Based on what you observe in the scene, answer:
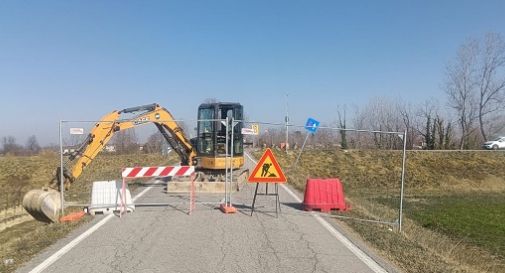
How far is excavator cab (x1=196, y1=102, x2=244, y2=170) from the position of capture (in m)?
17.4

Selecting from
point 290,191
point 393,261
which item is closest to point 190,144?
point 290,191

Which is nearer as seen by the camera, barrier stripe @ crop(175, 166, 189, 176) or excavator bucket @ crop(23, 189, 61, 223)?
excavator bucket @ crop(23, 189, 61, 223)

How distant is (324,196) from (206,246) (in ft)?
16.5

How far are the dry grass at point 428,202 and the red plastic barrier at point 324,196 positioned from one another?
1.73ft

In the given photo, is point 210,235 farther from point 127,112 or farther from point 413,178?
point 413,178

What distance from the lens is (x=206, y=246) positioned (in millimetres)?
8055

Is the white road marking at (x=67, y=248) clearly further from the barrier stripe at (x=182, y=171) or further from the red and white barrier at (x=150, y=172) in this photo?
the barrier stripe at (x=182, y=171)

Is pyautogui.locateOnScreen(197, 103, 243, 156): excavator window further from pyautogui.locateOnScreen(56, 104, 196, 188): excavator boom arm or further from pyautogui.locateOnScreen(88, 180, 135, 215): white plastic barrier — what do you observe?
pyautogui.locateOnScreen(88, 180, 135, 215): white plastic barrier

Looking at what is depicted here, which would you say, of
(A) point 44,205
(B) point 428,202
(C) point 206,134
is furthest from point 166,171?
(B) point 428,202

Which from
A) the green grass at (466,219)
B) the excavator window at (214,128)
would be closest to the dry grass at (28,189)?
the excavator window at (214,128)

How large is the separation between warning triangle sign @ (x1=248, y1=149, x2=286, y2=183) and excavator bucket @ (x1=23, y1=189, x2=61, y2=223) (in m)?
4.87

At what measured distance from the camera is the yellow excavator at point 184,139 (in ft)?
51.1

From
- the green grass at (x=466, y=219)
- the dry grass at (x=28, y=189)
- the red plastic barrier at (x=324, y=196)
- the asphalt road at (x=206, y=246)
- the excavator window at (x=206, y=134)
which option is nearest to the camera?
the asphalt road at (x=206, y=246)

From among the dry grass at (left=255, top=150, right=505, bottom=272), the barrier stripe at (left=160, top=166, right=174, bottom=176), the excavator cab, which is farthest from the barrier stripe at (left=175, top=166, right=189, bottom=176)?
the excavator cab
